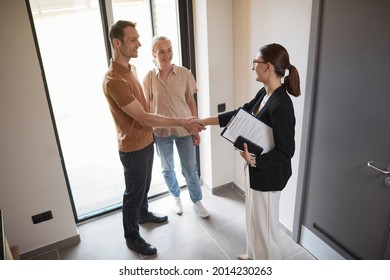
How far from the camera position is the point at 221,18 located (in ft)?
7.75

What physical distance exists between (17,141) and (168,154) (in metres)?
1.10

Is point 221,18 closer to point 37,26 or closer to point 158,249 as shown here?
point 37,26

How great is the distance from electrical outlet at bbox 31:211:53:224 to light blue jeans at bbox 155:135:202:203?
0.95 meters

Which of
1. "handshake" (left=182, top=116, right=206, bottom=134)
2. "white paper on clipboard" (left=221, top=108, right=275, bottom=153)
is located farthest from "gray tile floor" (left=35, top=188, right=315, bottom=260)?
"white paper on clipboard" (left=221, top=108, right=275, bottom=153)

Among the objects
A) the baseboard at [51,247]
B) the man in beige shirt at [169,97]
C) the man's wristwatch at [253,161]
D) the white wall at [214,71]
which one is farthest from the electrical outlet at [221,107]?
the baseboard at [51,247]

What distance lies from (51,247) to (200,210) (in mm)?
1239

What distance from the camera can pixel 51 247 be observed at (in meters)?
2.28

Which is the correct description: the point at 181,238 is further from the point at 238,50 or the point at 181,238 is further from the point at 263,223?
the point at 238,50

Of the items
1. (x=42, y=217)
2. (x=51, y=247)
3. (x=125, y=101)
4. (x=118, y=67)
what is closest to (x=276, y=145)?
(x=125, y=101)

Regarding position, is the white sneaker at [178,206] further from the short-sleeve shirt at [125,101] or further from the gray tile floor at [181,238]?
the short-sleeve shirt at [125,101]

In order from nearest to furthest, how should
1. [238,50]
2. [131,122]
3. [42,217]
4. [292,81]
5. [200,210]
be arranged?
[292,81] → [131,122] → [42,217] → [238,50] → [200,210]

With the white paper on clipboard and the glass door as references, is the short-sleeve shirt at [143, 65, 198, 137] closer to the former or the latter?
the glass door

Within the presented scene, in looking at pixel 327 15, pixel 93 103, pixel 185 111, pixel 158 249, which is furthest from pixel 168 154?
pixel 327 15

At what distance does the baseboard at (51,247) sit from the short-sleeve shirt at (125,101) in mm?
952
